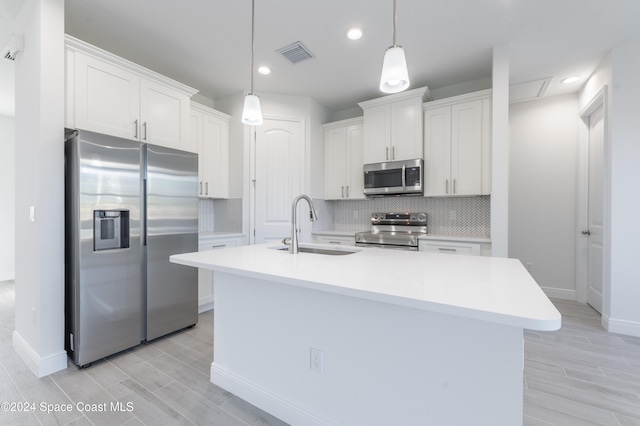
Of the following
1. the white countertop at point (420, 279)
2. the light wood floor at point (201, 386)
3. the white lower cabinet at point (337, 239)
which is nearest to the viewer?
the white countertop at point (420, 279)

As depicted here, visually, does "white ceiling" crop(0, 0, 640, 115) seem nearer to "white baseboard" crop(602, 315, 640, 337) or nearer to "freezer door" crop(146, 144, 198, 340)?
"freezer door" crop(146, 144, 198, 340)

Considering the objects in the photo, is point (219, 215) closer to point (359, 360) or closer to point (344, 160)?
point (344, 160)

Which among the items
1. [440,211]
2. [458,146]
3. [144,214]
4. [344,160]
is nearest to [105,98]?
[144,214]

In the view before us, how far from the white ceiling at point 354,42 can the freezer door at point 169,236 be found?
1.08 m

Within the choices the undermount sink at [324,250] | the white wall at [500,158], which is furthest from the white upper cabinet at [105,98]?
the white wall at [500,158]

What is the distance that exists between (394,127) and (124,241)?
3179 millimetres

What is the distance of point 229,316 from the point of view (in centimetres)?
193

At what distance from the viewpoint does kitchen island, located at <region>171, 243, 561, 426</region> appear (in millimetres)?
1068

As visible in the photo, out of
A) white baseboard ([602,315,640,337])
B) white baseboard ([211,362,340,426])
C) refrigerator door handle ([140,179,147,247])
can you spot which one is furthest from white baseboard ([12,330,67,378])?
white baseboard ([602,315,640,337])

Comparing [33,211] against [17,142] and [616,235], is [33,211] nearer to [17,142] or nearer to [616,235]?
[17,142]

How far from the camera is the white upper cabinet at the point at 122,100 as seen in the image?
221 cm

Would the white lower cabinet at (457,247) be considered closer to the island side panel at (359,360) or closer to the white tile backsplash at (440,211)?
the white tile backsplash at (440,211)

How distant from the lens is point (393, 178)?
145 inches

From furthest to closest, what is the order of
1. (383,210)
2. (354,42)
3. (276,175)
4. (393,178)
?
(383,210)
(276,175)
(393,178)
(354,42)
